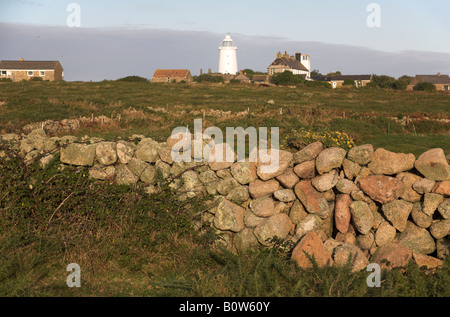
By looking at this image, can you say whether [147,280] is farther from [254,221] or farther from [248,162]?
[248,162]

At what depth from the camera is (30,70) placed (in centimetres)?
9050

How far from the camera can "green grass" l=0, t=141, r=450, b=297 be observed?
16.7ft

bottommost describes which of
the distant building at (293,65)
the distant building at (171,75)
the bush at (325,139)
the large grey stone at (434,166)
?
the large grey stone at (434,166)

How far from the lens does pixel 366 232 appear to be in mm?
6520

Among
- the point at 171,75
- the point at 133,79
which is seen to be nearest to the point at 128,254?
the point at 133,79

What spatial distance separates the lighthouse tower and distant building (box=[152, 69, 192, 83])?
42902 mm

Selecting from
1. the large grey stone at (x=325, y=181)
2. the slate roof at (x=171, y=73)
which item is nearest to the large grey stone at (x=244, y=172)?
the large grey stone at (x=325, y=181)

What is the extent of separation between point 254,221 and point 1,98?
31.6 metres

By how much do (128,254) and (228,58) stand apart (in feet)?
426

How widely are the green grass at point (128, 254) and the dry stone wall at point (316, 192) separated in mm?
302

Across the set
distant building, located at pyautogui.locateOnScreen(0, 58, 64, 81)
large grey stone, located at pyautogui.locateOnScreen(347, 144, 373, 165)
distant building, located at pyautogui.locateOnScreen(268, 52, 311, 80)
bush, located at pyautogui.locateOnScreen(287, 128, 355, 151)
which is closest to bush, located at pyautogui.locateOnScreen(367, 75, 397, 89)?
distant building, located at pyautogui.locateOnScreen(268, 52, 311, 80)

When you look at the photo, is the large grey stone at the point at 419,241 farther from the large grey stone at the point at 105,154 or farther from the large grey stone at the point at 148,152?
the large grey stone at the point at 105,154

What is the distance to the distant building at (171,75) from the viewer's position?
284 feet
